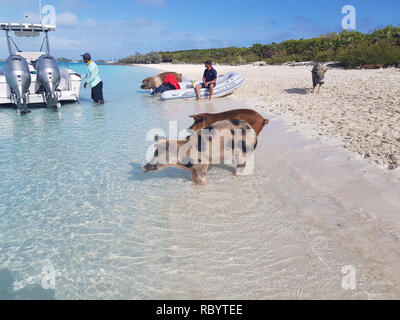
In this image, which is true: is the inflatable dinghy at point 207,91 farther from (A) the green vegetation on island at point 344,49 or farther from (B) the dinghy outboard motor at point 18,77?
(A) the green vegetation on island at point 344,49

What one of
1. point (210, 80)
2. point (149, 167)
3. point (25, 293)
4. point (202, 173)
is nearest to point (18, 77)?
point (210, 80)

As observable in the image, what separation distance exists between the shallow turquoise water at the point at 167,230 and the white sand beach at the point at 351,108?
1.29m

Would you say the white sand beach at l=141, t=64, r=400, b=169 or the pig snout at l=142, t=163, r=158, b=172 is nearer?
the pig snout at l=142, t=163, r=158, b=172

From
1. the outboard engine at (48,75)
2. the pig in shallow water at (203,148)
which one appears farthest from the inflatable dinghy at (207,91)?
the pig in shallow water at (203,148)

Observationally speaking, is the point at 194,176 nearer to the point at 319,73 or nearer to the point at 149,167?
the point at 149,167

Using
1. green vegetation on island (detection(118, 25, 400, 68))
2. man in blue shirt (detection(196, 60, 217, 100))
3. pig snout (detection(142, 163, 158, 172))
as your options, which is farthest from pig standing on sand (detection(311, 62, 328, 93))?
pig snout (detection(142, 163, 158, 172))

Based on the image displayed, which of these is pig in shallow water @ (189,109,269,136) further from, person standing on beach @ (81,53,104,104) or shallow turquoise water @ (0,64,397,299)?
person standing on beach @ (81,53,104,104)

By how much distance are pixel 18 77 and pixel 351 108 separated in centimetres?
1222

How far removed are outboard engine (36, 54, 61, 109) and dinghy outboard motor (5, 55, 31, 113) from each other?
1.51ft

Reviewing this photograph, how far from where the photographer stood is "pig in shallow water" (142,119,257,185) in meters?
4.77

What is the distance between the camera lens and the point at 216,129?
4.92 meters

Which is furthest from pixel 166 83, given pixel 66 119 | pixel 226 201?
pixel 226 201

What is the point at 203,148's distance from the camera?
15.7 feet

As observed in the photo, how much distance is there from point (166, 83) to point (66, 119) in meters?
6.81
